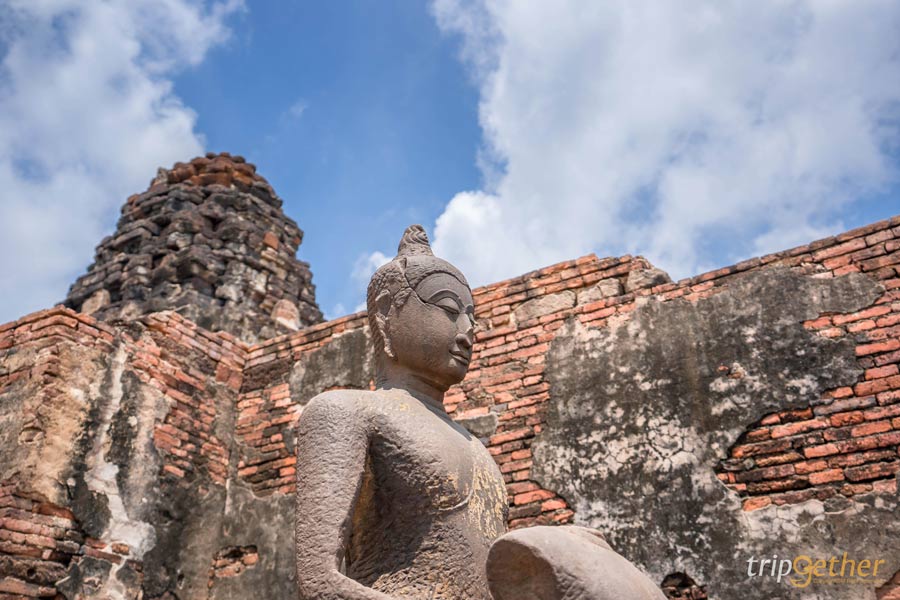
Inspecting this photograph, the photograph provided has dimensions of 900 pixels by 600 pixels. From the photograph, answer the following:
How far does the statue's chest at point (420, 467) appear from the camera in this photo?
8.93ft

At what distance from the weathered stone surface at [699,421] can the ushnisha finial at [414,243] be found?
275cm

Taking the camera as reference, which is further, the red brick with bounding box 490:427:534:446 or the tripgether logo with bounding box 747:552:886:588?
the red brick with bounding box 490:427:534:446

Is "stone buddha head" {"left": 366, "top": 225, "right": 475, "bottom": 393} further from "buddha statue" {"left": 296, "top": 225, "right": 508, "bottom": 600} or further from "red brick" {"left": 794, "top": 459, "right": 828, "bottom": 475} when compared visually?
"red brick" {"left": 794, "top": 459, "right": 828, "bottom": 475}

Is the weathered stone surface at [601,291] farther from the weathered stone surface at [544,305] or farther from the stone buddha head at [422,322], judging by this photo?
the stone buddha head at [422,322]

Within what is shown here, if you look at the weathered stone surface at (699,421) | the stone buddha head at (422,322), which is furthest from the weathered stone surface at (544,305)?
the stone buddha head at (422,322)

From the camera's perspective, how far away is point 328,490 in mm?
2645

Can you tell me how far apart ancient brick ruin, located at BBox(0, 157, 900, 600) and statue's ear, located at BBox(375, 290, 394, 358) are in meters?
2.85

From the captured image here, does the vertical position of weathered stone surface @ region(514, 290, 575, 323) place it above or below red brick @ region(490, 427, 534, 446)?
above

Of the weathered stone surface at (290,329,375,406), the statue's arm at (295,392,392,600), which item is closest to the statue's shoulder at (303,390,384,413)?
the statue's arm at (295,392,392,600)

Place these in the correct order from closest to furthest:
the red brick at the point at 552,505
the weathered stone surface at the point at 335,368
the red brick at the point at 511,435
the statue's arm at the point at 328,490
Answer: the statue's arm at the point at 328,490
the red brick at the point at 552,505
the red brick at the point at 511,435
the weathered stone surface at the point at 335,368

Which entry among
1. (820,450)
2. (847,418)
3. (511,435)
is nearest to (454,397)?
(511,435)

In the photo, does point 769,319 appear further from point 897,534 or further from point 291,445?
point 291,445

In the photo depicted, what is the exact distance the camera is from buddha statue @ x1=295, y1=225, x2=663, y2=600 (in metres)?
2.35

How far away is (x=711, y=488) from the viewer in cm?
525
